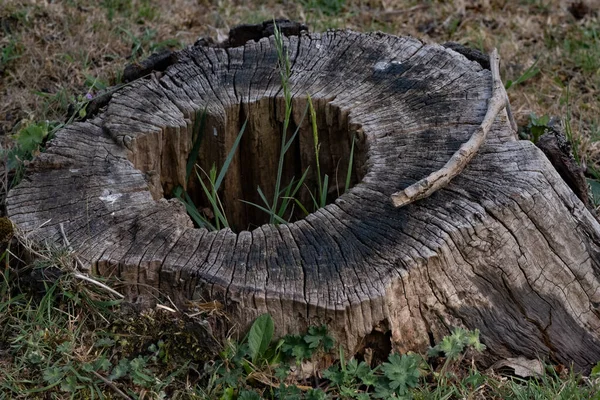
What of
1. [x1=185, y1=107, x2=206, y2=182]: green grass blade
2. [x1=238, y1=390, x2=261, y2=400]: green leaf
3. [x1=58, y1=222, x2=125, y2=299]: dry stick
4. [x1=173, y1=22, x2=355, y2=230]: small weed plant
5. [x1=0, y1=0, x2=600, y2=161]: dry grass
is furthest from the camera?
[x1=0, y1=0, x2=600, y2=161]: dry grass

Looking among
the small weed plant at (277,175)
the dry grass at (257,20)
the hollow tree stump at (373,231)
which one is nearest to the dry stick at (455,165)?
the hollow tree stump at (373,231)

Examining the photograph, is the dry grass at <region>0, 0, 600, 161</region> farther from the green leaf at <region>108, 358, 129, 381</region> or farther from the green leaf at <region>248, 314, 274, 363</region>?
the green leaf at <region>248, 314, 274, 363</region>

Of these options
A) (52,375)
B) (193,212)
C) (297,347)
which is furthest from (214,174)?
(52,375)

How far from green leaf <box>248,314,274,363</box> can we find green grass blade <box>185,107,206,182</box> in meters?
1.01

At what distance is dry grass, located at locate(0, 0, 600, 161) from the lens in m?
3.84

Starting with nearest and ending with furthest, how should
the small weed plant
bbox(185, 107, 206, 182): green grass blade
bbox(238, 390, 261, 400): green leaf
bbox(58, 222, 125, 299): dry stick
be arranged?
1. bbox(238, 390, 261, 400): green leaf
2. bbox(58, 222, 125, 299): dry stick
3. the small weed plant
4. bbox(185, 107, 206, 182): green grass blade

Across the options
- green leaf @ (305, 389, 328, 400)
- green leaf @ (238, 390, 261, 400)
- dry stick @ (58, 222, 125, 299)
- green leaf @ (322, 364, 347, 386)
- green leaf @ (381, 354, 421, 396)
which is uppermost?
dry stick @ (58, 222, 125, 299)

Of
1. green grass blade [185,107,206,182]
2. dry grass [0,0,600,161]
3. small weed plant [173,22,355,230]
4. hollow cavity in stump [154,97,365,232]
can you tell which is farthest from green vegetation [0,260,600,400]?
dry grass [0,0,600,161]

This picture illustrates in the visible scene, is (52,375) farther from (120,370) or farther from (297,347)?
(297,347)

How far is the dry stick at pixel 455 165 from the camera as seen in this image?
229 cm

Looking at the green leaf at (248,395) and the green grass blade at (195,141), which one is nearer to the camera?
the green leaf at (248,395)

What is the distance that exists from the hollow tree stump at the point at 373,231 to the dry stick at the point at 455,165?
0.04 metres

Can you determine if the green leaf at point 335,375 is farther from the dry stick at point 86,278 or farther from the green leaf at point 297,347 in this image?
the dry stick at point 86,278

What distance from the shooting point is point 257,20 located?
14.7ft
